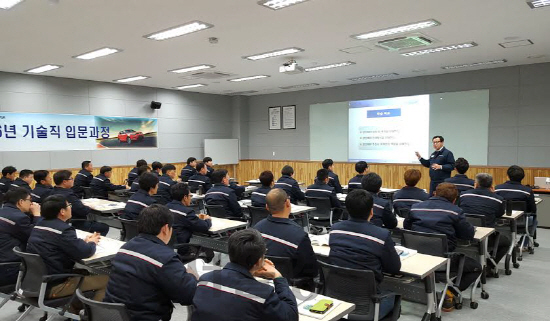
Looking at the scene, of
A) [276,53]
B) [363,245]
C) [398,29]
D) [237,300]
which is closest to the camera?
[237,300]

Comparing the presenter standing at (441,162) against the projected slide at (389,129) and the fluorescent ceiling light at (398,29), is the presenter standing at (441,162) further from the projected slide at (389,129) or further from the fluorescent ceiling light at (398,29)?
the projected slide at (389,129)

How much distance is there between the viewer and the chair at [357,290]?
8.06ft

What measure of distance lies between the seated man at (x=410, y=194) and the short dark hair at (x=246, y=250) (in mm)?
3274

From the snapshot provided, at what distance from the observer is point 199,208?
7.05 metres

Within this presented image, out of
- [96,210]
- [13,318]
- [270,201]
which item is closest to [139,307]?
[270,201]

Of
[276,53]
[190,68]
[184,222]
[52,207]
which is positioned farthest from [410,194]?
[190,68]

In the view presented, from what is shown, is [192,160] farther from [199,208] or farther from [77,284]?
[77,284]

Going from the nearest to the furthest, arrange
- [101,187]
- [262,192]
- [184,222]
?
[184,222], [262,192], [101,187]

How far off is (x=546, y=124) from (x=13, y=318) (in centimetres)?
988

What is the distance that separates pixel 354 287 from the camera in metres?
2.53

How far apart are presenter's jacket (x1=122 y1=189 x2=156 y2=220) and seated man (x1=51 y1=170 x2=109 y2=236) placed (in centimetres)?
109

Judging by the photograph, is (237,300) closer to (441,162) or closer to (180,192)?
(180,192)

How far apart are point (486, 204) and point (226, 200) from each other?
3.21 m

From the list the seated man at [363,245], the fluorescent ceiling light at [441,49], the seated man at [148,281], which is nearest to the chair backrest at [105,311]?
the seated man at [148,281]
